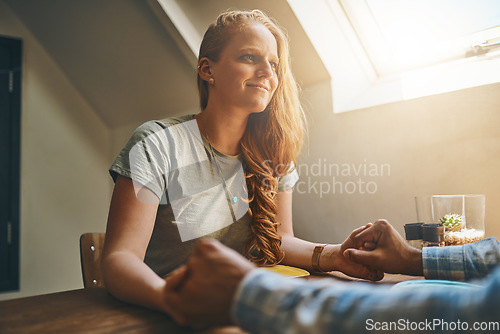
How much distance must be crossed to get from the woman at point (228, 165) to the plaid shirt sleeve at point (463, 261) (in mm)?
146

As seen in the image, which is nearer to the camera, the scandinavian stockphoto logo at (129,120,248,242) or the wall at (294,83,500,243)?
the scandinavian stockphoto logo at (129,120,248,242)

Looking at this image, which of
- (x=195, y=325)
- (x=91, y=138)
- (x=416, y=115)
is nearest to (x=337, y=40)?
(x=416, y=115)

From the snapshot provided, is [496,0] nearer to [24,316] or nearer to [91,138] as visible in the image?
[24,316]


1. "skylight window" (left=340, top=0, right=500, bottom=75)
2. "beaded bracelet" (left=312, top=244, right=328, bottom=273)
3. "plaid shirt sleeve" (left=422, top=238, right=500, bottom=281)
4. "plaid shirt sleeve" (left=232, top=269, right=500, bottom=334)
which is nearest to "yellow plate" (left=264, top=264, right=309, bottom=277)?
"beaded bracelet" (left=312, top=244, right=328, bottom=273)

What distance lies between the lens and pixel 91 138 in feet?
9.42

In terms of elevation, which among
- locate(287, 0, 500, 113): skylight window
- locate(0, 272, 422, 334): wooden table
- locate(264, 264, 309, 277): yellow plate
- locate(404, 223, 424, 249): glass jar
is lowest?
locate(264, 264, 309, 277): yellow plate

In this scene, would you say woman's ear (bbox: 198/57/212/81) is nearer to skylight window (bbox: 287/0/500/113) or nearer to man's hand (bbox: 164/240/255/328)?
skylight window (bbox: 287/0/500/113)

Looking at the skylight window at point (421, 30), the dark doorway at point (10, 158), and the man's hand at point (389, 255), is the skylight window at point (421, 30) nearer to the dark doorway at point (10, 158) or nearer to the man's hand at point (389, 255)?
the man's hand at point (389, 255)

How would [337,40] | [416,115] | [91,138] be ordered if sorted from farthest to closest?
[91,138] → [337,40] → [416,115]

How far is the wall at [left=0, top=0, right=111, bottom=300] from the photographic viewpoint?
2.62 meters

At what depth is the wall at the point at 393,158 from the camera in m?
1.24

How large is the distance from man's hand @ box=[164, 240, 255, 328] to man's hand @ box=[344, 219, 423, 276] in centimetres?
55

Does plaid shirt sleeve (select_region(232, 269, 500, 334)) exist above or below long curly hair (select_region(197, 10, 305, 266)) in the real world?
below

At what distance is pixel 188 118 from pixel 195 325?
0.82 meters
